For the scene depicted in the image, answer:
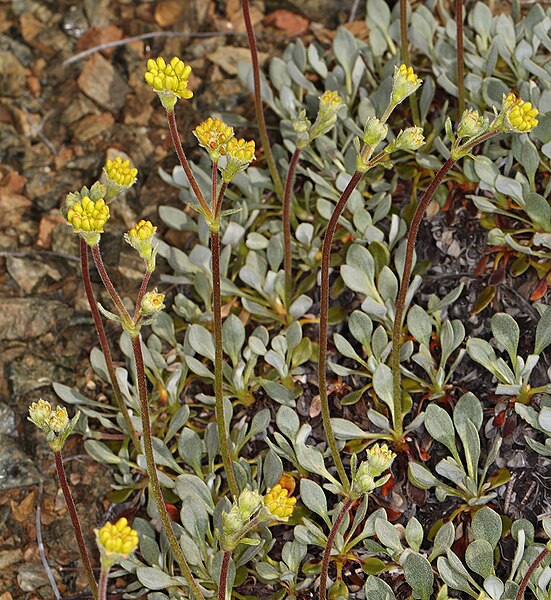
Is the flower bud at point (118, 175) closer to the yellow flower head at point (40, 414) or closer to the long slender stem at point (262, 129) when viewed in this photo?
the yellow flower head at point (40, 414)

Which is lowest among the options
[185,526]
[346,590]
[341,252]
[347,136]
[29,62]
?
[346,590]

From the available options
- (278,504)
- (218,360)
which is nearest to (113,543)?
(278,504)

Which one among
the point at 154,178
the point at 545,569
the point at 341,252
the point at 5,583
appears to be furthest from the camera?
the point at 154,178

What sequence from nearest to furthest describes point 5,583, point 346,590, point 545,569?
point 545,569, point 346,590, point 5,583

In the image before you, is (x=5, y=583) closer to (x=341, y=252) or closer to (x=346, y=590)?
(x=346, y=590)

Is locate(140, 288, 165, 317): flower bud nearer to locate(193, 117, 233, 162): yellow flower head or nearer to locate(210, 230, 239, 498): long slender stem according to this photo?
locate(210, 230, 239, 498): long slender stem

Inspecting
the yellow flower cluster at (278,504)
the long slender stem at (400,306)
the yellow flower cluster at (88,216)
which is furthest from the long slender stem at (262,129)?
the yellow flower cluster at (278,504)

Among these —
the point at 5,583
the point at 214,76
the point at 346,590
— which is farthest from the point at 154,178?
the point at 346,590
